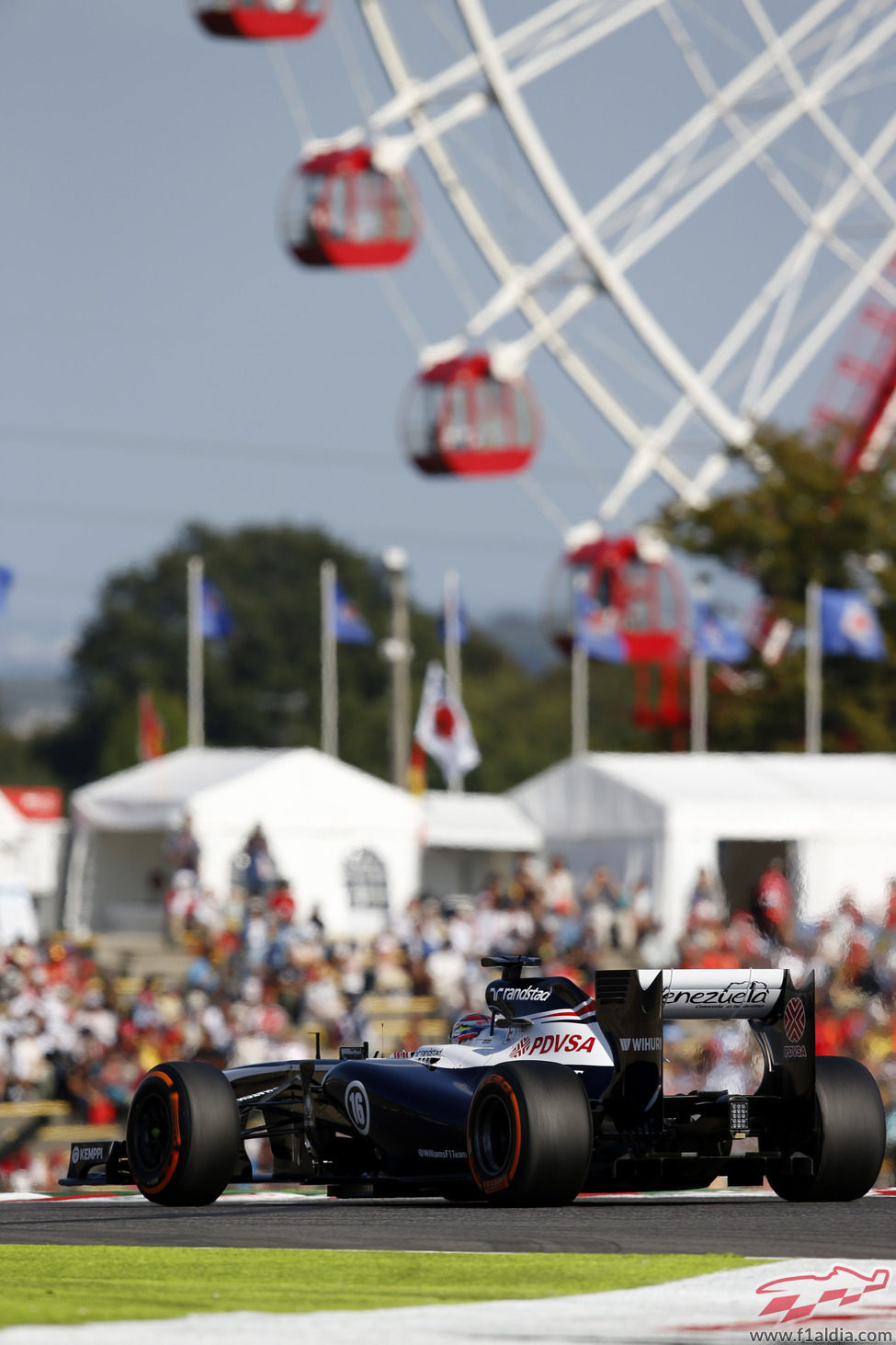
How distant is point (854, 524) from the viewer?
2029 inches

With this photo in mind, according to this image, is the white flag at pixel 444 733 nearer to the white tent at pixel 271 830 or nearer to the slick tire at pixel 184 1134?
the white tent at pixel 271 830

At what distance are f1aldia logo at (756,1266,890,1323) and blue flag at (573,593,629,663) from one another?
3443cm

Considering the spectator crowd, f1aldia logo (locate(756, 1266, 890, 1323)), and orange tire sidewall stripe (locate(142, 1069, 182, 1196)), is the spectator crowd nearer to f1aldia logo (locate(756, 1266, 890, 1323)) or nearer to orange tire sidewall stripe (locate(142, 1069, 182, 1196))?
orange tire sidewall stripe (locate(142, 1069, 182, 1196))

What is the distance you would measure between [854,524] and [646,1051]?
42907 mm

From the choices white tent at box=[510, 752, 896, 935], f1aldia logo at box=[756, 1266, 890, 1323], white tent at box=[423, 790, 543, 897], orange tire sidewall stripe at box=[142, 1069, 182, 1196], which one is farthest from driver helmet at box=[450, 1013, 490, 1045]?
white tent at box=[423, 790, 543, 897]

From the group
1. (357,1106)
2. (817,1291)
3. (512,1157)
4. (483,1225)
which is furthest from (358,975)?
(817,1291)

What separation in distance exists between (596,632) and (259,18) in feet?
40.7

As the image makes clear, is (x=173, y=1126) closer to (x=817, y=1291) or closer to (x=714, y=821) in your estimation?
(x=817, y=1291)

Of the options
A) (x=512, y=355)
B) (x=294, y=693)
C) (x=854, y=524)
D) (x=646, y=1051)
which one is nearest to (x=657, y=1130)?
(x=646, y=1051)

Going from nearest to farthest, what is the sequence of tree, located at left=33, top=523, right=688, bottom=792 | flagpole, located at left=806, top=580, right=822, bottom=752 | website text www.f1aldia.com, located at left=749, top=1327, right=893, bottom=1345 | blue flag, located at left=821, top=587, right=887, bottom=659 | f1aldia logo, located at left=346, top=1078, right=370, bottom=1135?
website text www.f1aldia.com, located at left=749, top=1327, right=893, bottom=1345 < f1aldia logo, located at left=346, top=1078, right=370, bottom=1135 < blue flag, located at left=821, top=587, right=887, bottom=659 < flagpole, located at left=806, top=580, right=822, bottom=752 < tree, located at left=33, top=523, right=688, bottom=792

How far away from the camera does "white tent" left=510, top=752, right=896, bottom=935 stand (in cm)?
3088

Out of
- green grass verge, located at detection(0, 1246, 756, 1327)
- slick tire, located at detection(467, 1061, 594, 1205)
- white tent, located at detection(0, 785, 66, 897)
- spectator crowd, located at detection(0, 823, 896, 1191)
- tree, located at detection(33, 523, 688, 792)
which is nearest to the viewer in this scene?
green grass verge, located at detection(0, 1246, 756, 1327)

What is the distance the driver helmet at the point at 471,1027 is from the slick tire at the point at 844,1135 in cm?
143

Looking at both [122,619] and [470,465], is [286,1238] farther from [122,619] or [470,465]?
[122,619]
